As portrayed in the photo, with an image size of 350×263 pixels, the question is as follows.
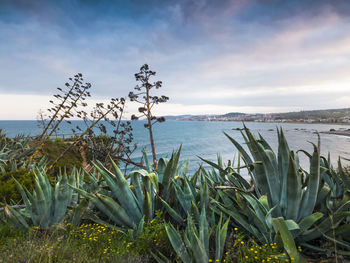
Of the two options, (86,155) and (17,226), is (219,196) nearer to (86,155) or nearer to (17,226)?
(17,226)

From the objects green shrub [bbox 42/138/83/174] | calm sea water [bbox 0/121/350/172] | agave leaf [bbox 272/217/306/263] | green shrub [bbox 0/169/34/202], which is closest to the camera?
agave leaf [bbox 272/217/306/263]

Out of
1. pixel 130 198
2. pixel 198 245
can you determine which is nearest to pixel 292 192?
pixel 198 245

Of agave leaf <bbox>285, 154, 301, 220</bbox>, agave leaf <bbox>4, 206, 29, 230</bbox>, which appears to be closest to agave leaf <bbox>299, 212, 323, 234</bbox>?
agave leaf <bbox>285, 154, 301, 220</bbox>

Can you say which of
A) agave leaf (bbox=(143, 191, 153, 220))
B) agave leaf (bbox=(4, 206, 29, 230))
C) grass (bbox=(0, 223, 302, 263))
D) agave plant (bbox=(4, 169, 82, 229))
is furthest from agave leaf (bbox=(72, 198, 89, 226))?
agave leaf (bbox=(143, 191, 153, 220))

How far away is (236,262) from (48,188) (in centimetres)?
250

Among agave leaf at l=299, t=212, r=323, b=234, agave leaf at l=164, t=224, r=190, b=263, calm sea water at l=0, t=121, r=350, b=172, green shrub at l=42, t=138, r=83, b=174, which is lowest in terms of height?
calm sea water at l=0, t=121, r=350, b=172

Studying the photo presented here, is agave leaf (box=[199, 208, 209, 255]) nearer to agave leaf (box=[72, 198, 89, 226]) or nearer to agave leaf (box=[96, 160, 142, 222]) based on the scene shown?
agave leaf (box=[96, 160, 142, 222])

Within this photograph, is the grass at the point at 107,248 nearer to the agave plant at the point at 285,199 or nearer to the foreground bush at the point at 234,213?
the foreground bush at the point at 234,213

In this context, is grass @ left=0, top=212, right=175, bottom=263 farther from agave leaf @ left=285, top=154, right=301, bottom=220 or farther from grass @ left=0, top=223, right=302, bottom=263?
agave leaf @ left=285, top=154, right=301, bottom=220

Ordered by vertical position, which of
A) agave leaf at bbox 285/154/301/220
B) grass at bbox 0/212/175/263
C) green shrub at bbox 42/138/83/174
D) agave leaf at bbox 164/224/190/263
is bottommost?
green shrub at bbox 42/138/83/174

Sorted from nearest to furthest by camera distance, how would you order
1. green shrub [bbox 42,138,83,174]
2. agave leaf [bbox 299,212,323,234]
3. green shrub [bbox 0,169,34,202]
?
agave leaf [bbox 299,212,323,234] → green shrub [bbox 0,169,34,202] → green shrub [bbox 42,138,83,174]

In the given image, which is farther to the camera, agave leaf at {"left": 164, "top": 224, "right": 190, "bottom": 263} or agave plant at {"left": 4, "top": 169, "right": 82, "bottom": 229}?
agave plant at {"left": 4, "top": 169, "right": 82, "bottom": 229}

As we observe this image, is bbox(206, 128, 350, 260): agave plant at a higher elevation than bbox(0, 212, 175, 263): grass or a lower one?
higher

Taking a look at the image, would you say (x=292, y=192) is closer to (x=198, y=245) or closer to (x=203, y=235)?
(x=203, y=235)
